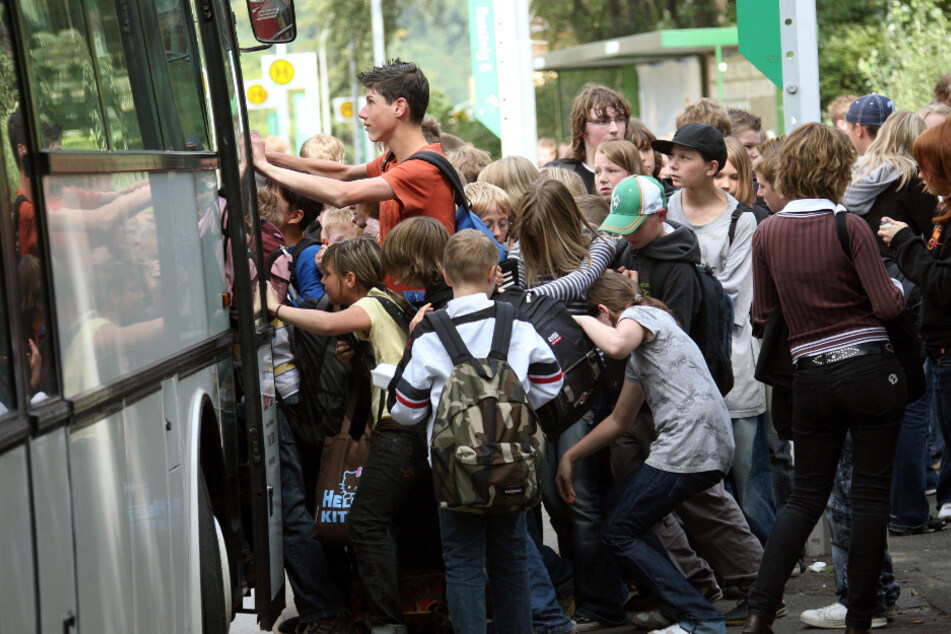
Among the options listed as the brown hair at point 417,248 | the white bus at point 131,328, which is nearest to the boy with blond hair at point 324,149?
the white bus at point 131,328

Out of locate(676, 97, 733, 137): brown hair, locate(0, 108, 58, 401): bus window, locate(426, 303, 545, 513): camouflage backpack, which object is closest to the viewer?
locate(0, 108, 58, 401): bus window

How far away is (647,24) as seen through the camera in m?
45.2

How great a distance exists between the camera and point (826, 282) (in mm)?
5023

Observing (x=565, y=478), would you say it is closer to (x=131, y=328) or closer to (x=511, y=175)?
(x=511, y=175)

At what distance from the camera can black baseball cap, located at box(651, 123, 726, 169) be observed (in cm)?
637

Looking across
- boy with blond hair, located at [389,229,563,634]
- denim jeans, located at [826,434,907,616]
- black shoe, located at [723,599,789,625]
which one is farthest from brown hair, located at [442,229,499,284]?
black shoe, located at [723,599,789,625]

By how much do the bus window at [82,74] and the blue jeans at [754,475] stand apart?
10.9 feet

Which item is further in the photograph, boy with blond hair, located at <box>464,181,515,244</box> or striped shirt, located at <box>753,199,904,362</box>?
boy with blond hair, located at <box>464,181,515,244</box>

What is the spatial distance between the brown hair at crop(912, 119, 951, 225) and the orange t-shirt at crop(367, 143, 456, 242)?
1854 mm

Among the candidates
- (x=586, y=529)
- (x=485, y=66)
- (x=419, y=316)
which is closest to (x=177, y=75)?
(x=419, y=316)

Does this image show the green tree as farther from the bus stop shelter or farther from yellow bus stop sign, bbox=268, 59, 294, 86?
yellow bus stop sign, bbox=268, 59, 294, 86

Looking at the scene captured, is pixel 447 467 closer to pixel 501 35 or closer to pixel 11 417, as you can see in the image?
pixel 11 417

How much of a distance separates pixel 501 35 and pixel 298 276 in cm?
572

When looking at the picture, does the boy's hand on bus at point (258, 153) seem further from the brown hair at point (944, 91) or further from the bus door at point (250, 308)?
the brown hair at point (944, 91)
